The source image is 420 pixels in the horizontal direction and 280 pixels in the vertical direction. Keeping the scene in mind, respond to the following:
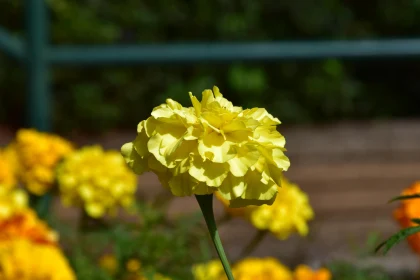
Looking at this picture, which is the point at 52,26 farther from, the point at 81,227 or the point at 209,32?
the point at 81,227

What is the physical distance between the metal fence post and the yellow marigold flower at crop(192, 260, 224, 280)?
102cm

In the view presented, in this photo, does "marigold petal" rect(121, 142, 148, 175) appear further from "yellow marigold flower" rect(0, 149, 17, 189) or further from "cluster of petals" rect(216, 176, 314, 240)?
"yellow marigold flower" rect(0, 149, 17, 189)

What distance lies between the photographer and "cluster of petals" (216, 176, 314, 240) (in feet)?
3.82

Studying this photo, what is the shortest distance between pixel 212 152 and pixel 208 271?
23.9 inches

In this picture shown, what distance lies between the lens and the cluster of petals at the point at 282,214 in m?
1.17

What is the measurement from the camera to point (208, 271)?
3.76 feet

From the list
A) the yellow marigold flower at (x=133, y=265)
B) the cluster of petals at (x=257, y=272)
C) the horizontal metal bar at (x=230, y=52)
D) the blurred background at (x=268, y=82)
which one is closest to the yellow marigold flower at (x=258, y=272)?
the cluster of petals at (x=257, y=272)

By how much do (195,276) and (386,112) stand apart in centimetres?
395

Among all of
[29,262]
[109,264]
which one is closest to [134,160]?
[29,262]

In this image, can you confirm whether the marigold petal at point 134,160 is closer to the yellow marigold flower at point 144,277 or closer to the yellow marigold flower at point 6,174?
the yellow marigold flower at point 144,277

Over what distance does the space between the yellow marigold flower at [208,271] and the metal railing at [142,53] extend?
98 centimetres

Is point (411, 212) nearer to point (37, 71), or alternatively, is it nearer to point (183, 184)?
point (183, 184)

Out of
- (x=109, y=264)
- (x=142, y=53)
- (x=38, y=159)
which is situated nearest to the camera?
(x=109, y=264)

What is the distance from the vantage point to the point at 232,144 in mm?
581
